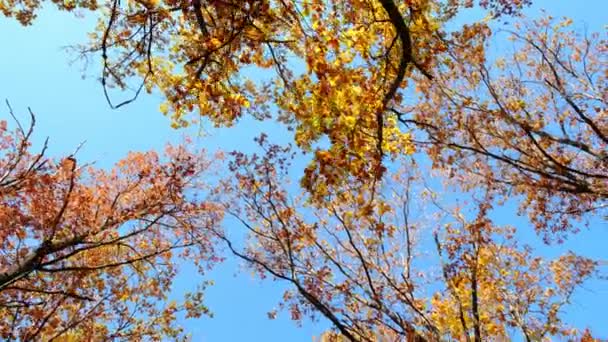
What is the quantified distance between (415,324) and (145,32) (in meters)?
5.55

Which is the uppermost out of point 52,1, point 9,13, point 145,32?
point 9,13

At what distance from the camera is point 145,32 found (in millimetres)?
5055

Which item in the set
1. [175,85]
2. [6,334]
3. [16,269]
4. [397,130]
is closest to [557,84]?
[397,130]

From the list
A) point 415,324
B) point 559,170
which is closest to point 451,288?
point 415,324

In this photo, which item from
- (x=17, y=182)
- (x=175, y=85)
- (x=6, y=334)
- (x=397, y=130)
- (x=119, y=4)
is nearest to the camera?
(x=175, y=85)

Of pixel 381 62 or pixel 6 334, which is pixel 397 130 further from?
pixel 6 334

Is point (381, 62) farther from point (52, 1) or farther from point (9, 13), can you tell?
point (9, 13)

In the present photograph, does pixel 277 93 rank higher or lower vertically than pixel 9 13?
lower

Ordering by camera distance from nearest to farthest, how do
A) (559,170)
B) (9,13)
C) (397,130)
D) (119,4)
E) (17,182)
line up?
(119,4), (9,13), (397,130), (17,182), (559,170)

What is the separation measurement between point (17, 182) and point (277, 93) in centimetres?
539

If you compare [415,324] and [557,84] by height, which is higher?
[557,84]

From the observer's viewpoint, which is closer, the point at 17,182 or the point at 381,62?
the point at 381,62

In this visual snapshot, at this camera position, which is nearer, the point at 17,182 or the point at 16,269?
the point at 16,269

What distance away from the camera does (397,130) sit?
19.8 feet
